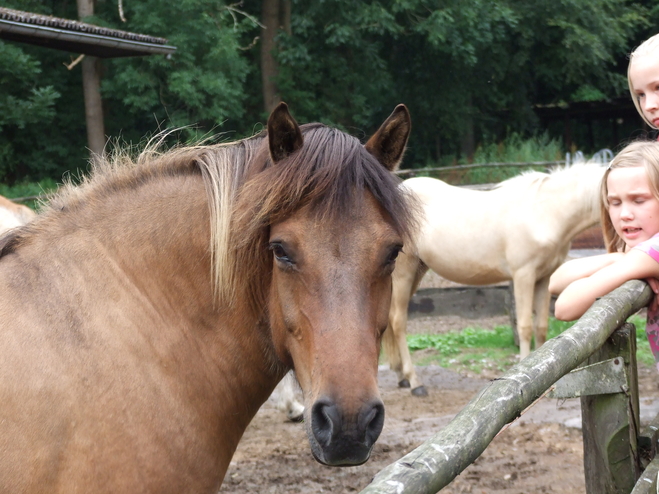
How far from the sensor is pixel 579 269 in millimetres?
2135

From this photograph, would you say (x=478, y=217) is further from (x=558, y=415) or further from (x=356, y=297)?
(x=356, y=297)

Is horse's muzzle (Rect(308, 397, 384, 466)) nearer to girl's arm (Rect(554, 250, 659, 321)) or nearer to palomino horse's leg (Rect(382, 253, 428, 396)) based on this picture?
girl's arm (Rect(554, 250, 659, 321))

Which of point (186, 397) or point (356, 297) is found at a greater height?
point (356, 297)

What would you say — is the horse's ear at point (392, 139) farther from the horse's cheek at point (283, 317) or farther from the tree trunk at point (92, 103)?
the tree trunk at point (92, 103)

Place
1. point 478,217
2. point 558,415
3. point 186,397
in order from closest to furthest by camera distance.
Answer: point 186,397 → point 558,415 → point 478,217

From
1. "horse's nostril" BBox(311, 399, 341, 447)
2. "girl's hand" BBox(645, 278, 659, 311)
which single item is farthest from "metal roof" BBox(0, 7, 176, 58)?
"girl's hand" BBox(645, 278, 659, 311)

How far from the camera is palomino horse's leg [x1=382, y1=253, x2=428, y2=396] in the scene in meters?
6.66

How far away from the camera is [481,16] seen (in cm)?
2025

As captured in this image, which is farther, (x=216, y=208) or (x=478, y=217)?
(x=478, y=217)

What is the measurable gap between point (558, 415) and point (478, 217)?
2.30 metres

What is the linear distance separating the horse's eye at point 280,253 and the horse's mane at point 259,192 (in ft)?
0.28

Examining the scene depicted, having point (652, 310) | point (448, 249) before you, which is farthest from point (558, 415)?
point (652, 310)

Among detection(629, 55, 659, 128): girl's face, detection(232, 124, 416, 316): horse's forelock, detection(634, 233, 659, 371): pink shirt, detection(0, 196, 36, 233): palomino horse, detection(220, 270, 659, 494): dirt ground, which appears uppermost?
detection(629, 55, 659, 128): girl's face

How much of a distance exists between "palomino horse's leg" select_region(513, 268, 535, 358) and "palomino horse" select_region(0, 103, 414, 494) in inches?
181
